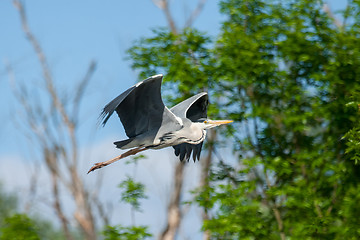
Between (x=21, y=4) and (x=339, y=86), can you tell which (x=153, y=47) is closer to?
(x=339, y=86)

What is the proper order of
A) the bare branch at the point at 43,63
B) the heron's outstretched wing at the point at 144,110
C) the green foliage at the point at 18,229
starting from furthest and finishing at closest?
the bare branch at the point at 43,63, the green foliage at the point at 18,229, the heron's outstretched wing at the point at 144,110

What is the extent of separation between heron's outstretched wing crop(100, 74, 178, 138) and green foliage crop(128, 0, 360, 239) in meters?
3.00

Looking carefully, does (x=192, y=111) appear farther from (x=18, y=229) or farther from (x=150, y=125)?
(x=18, y=229)

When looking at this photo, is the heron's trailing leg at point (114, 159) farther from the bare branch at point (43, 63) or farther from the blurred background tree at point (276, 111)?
the bare branch at point (43, 63)

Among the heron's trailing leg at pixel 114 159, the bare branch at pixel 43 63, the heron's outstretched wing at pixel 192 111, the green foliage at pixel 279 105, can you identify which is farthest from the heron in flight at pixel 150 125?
the bare branch at pixel 43 63

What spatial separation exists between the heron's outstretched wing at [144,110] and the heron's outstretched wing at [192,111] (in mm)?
420

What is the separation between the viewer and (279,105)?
8.94 m

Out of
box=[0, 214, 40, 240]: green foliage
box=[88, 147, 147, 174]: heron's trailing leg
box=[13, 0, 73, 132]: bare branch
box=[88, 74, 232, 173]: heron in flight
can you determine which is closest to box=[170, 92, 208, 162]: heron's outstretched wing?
box=[88, 74, 232, 173]: heron in flight

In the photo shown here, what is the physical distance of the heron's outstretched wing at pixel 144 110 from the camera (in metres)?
5.02

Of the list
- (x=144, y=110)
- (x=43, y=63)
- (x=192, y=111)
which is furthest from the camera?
(x=43, y=63)

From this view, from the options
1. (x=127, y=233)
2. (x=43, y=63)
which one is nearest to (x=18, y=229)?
(x=127, y=233)

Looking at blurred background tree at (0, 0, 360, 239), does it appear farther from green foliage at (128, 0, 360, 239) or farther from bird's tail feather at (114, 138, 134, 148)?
bird's tail feather at (114, 138, 134, 148)

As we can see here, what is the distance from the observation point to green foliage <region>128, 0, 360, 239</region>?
811 centimetres

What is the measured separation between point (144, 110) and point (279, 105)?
13.8 ft
